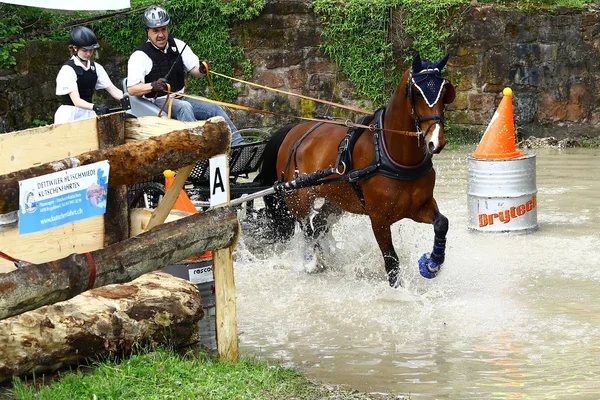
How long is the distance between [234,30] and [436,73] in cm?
879

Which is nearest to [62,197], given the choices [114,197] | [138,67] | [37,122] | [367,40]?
[114,197]

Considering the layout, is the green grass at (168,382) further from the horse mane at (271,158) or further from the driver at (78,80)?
the driver at (78,80)

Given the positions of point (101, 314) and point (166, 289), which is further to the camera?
point (166, 289)

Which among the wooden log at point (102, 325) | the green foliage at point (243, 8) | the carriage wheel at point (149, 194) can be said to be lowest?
the wooden log at point (102, 325)

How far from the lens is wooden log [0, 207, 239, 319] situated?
4488mm

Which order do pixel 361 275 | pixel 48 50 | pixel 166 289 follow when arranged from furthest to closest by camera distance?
pixel 48 50 < pixel 361 275 < pixel 166 289

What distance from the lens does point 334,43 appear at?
1526 centimetres

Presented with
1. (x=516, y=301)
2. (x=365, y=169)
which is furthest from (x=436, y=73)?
(x=516, y=301)

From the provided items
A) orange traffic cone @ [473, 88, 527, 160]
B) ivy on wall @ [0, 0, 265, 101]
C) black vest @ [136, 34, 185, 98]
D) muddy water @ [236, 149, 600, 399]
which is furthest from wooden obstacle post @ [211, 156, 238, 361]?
ivy on wall @ [0, 0, 265, 101]

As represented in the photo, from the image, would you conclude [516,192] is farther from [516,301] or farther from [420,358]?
[420,358]

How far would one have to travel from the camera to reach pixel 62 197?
185 inches

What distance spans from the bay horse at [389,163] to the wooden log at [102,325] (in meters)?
2.23

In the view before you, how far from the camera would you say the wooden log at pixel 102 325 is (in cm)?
497

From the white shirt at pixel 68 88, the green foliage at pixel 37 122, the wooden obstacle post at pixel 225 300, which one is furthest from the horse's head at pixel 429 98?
the green foliage at pixel 37 122
